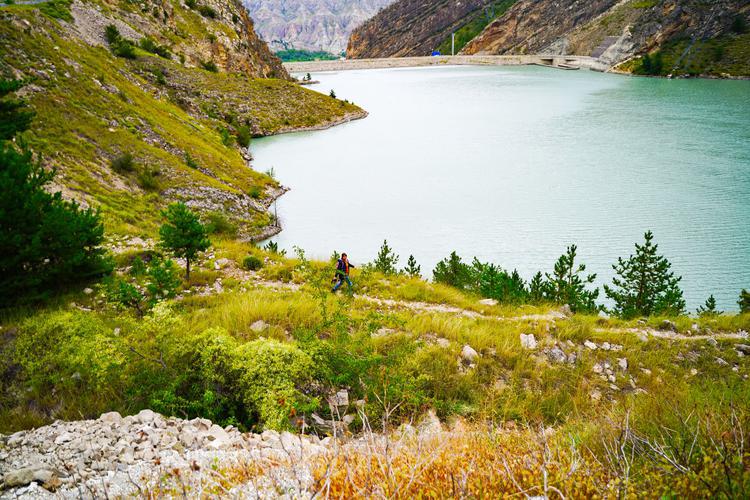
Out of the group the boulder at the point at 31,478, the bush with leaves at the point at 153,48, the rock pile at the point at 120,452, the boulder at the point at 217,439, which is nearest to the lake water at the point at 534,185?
the boulder at the point at 217,439

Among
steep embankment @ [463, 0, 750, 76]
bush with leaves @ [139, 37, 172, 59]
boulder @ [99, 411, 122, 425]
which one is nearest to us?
boulder @ [99, 411, 122, 425]

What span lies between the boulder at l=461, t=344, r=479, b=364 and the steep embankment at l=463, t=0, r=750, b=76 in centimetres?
9839

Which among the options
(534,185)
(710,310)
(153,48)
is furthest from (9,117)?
(153,48)

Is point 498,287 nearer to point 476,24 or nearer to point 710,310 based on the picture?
point 710,310

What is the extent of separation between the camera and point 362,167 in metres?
33.5

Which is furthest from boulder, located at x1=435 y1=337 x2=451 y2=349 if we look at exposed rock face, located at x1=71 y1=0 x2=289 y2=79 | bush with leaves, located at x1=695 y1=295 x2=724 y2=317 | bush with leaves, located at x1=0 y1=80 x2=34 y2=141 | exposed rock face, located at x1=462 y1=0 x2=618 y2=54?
exposed rock face, located at x1=462 y1=0 x2=618 y2=54

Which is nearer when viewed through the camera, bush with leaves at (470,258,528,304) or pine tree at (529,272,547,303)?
bush with leaves at (470,258,528,304)

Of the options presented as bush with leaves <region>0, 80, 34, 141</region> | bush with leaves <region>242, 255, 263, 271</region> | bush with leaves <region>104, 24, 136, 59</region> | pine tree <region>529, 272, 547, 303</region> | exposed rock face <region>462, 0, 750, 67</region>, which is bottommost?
pine tree <region>529, 272, 547, 303</region>

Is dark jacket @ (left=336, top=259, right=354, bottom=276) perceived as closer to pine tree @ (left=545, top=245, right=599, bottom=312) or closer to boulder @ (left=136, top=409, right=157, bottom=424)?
pine tree @ (left=545, top=245, right=599, bottom=312)

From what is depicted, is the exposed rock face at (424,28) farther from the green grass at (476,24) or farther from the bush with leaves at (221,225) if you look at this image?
the bush with leaves at (221,225)

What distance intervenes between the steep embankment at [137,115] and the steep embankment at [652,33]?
264 ft

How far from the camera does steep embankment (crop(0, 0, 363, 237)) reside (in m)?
17.1

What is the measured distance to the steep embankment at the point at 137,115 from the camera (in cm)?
1711

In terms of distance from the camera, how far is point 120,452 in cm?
442
